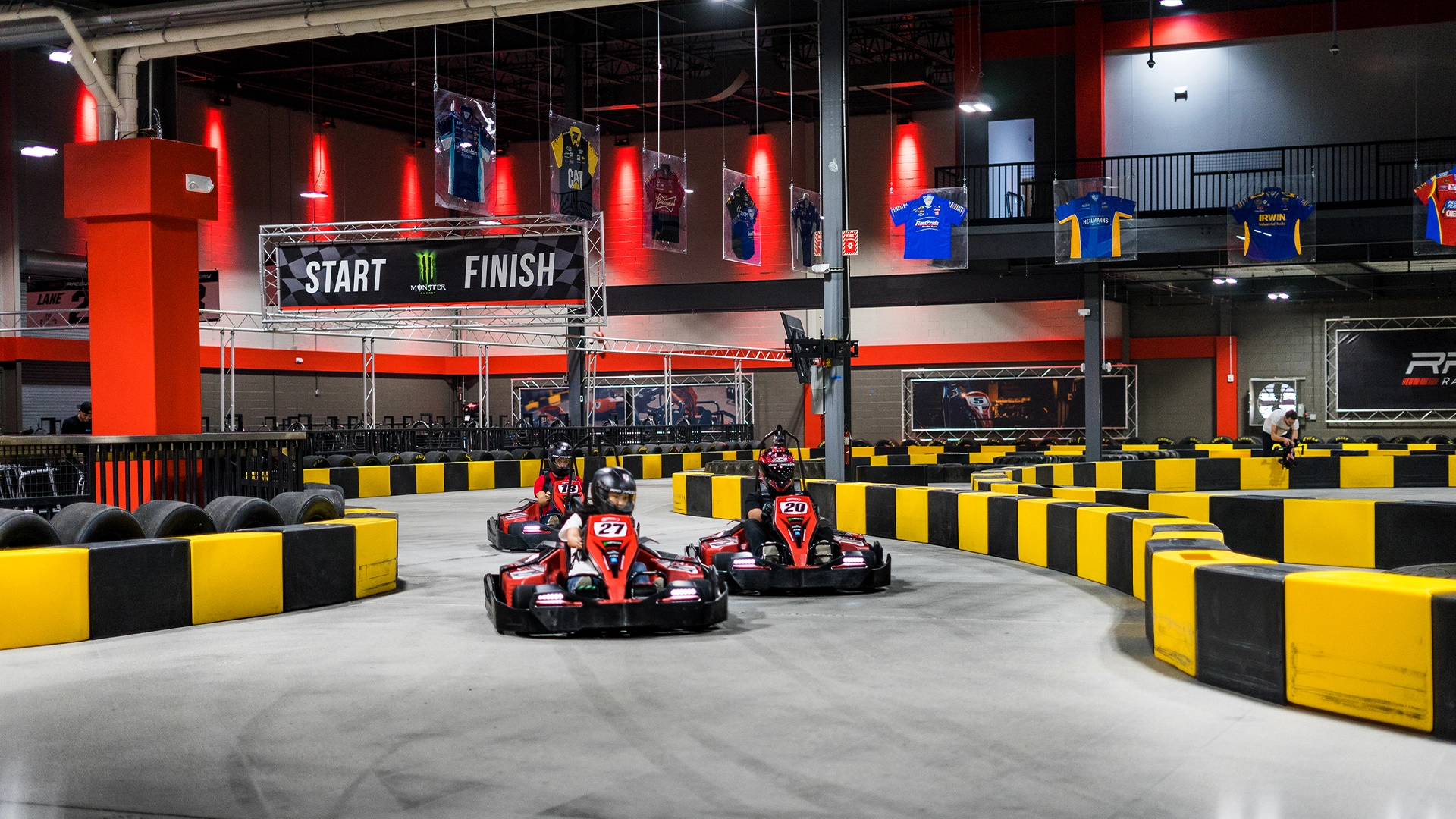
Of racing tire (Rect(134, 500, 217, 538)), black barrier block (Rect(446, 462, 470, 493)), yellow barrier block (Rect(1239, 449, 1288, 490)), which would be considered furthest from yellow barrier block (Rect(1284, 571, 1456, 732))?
black barrier block (Rect(446, 462, 470, 493))

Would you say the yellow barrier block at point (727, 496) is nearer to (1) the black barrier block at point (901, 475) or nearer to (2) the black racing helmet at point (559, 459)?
(2) the black racing helmet at point (559, 459)

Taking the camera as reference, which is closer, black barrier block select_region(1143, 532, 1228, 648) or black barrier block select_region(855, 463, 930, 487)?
black barrier block select_region(1143, 532, 1228, 648)

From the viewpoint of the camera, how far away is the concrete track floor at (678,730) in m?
3.50

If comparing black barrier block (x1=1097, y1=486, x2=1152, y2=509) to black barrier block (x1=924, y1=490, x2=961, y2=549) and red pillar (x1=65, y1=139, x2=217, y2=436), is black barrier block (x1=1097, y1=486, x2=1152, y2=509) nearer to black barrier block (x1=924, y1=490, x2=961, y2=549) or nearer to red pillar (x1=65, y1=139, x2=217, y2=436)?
black barrier block (x1=924, y1=490, x2=961, y2=549)

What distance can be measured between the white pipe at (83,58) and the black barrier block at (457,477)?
32.7 ft

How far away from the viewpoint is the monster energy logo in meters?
16.5

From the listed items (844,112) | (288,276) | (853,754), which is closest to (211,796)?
(853,754)

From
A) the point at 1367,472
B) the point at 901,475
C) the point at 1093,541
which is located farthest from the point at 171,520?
the point at 1367,472

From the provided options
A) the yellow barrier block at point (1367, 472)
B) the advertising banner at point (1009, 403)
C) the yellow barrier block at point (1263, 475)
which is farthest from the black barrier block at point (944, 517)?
the advertising banner at point (1009, 403)

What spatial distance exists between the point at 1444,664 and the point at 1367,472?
1590 cm

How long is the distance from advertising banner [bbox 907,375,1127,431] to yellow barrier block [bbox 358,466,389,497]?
1315 cm

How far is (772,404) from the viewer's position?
28812 mm

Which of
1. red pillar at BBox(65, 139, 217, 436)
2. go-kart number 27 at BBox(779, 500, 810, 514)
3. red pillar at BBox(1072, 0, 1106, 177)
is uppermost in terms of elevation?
red pillar at BBox(1072, 0, 1106, 177)

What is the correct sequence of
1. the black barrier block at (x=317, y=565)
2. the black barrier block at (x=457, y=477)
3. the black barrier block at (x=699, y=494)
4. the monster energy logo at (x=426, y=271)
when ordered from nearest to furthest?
1. the black barrier block at (x=317, y=565)
2. the black barrier block at (x=699, y=494)
3. the monster energy logo at (x=426, y=271)
4. the black barrier block at (x=457, y=477)
